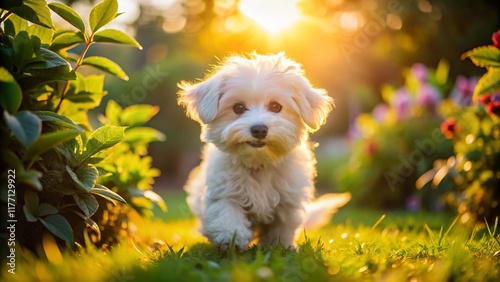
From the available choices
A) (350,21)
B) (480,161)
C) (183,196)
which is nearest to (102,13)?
(480,161)

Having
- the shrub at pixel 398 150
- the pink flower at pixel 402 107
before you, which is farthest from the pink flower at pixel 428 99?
the pink flower at pixel 402 107

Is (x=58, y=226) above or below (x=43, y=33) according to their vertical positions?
below

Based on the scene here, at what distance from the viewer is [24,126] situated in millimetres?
2295

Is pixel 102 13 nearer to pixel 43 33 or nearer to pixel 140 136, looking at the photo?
pixel 43 33

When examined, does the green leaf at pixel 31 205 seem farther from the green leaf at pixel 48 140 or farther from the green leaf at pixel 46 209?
the green leaf at pixel 48 140

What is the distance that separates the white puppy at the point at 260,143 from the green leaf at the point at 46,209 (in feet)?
3.44

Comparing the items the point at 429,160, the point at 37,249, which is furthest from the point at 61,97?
the point at 429,160

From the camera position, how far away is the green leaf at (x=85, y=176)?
2691mm

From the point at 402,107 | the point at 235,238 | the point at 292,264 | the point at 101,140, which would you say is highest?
the point at 402,107

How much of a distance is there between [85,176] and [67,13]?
95cm

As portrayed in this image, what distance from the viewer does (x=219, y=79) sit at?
146 inches

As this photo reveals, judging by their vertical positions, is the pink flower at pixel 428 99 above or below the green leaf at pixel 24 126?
above

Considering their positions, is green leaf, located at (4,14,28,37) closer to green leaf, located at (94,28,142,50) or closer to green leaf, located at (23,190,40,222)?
green leaf, located at (94,28,142,50)

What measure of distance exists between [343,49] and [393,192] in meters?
4.62
